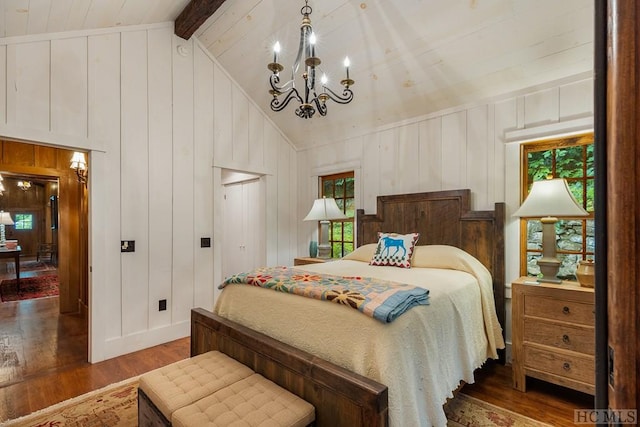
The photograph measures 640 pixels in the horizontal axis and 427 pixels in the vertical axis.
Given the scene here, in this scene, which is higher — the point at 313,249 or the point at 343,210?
the point at 343,210

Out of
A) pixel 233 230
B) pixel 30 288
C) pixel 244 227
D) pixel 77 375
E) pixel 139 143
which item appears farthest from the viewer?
pixel 30 288

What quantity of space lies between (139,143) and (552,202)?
12.2 feet

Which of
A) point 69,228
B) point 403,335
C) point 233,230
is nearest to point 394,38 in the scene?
point 403,335

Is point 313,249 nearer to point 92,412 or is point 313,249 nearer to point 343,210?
point 343,210

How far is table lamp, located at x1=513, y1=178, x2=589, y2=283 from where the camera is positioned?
7.14ft

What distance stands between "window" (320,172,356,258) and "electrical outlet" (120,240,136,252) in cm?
242

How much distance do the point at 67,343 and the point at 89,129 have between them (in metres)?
2.23

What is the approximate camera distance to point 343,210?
14.0 feet

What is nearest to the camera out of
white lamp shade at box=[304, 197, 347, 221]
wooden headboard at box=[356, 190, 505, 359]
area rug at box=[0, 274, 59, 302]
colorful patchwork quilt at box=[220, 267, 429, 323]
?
colorful patchwork quilt at box=[220, 267, 429, 323]

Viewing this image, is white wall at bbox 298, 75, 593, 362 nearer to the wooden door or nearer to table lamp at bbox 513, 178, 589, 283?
table lamp at bbox 513, 178, 589, 283

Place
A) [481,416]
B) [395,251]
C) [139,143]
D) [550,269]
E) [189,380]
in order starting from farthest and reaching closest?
1. [139,143]
2. [395,251]
3. [550,269]
4. [481,416]
5. [189,380]

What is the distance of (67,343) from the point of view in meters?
3.21

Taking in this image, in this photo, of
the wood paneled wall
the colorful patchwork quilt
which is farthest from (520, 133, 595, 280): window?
the wood paneled wall

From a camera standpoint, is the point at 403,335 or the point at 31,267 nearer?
the point at 403,335
